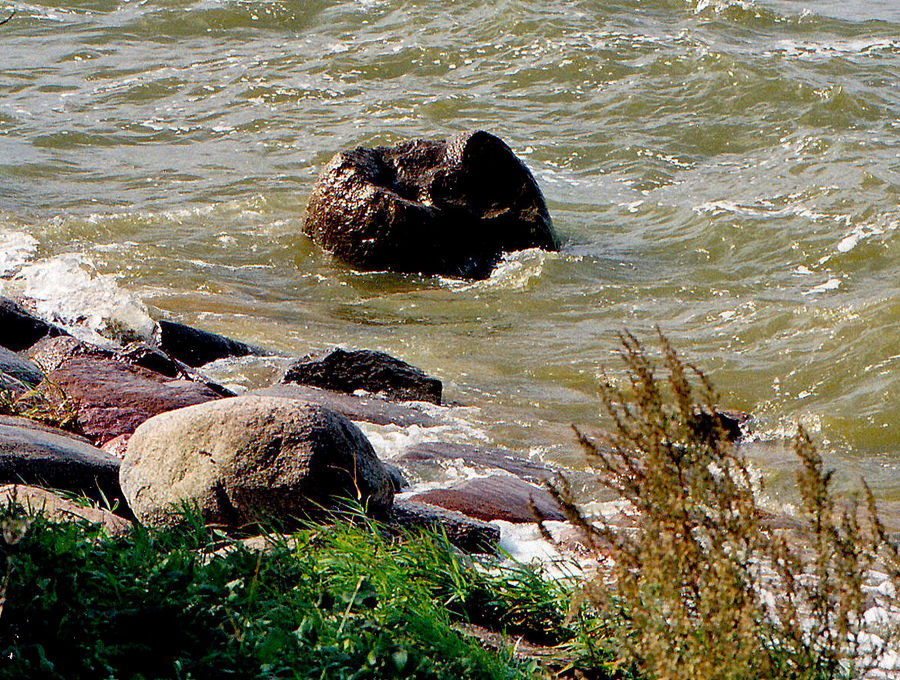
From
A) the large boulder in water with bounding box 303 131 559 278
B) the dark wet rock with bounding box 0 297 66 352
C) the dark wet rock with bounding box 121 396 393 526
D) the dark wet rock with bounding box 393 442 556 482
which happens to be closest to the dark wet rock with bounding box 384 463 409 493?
the dark wet rock with bounding box 393 442 556 482

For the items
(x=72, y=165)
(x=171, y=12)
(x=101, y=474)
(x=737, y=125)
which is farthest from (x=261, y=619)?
(x=171, y=12)

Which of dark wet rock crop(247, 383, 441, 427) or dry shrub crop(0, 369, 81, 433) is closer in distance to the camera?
dry shrub crop(0, 369, 81, 433)

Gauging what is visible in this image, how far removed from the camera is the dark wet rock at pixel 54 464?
14.6ft

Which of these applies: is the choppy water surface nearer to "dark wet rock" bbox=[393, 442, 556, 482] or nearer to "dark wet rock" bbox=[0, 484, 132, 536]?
"dark wet rock" bbox=[393, 442, 556, 482]

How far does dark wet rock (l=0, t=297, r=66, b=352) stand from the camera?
7.52 m

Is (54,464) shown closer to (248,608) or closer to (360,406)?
(248,608)

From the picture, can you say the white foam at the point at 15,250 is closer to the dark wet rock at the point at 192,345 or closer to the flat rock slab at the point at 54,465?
the dark wet rock at the point at 192,345

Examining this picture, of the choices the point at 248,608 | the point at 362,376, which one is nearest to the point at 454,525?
the point at 248,608

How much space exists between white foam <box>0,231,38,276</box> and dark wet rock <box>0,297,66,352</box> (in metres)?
3.20

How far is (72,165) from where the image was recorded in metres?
14.8

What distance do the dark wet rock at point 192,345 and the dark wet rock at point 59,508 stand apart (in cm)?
427

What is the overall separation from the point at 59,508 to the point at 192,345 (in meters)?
4.69

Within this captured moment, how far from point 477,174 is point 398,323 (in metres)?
2.68

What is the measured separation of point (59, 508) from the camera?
13.3 ft
